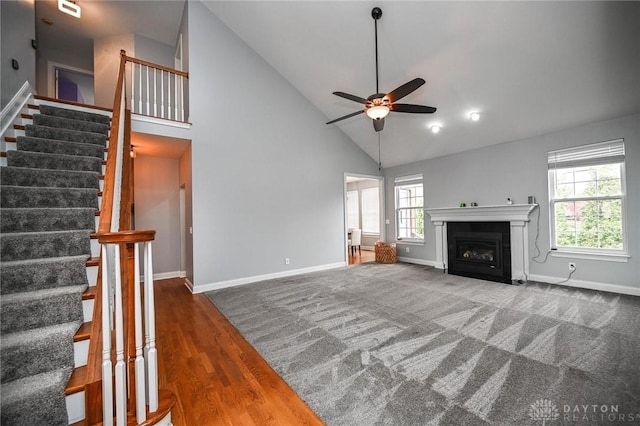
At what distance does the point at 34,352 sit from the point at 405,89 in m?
3.57

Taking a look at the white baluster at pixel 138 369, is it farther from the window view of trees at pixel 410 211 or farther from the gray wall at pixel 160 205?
the window view of trees at pixel 410 211

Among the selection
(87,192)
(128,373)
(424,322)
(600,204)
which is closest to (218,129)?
(87,192)

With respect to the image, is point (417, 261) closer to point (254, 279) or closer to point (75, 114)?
point (254, 279)

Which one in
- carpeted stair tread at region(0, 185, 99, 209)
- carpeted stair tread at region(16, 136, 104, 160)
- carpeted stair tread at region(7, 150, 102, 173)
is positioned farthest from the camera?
carpeted stair tread at region(16, 136, 104, 160)

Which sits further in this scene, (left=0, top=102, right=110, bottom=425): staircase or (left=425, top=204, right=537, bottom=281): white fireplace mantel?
(left=425, top=204, right=537, bottom=281): white fireplace mantel

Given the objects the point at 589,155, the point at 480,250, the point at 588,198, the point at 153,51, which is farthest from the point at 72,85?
the point at 588,198

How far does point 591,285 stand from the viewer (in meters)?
4.02

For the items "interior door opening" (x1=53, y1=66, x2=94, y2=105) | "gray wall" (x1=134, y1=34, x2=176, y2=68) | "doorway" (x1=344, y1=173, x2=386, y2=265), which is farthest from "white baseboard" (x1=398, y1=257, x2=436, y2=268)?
"interior door opening" (x1=53, y1=66, x2=94, y2=105)

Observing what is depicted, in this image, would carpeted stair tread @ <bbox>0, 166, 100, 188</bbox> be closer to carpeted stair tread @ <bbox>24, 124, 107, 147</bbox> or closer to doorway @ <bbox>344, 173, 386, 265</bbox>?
carpeted stair tread @ <bbox>24, 124, 107, 147</bbox>

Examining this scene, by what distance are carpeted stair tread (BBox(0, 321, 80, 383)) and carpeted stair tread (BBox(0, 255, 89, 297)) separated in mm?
387

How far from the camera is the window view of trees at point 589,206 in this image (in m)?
3.88

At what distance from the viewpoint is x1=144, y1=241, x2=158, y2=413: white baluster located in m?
1.37

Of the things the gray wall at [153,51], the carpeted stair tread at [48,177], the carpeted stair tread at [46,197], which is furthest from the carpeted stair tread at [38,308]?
the gray wall at [153,51]

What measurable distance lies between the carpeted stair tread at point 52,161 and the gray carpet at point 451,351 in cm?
233
